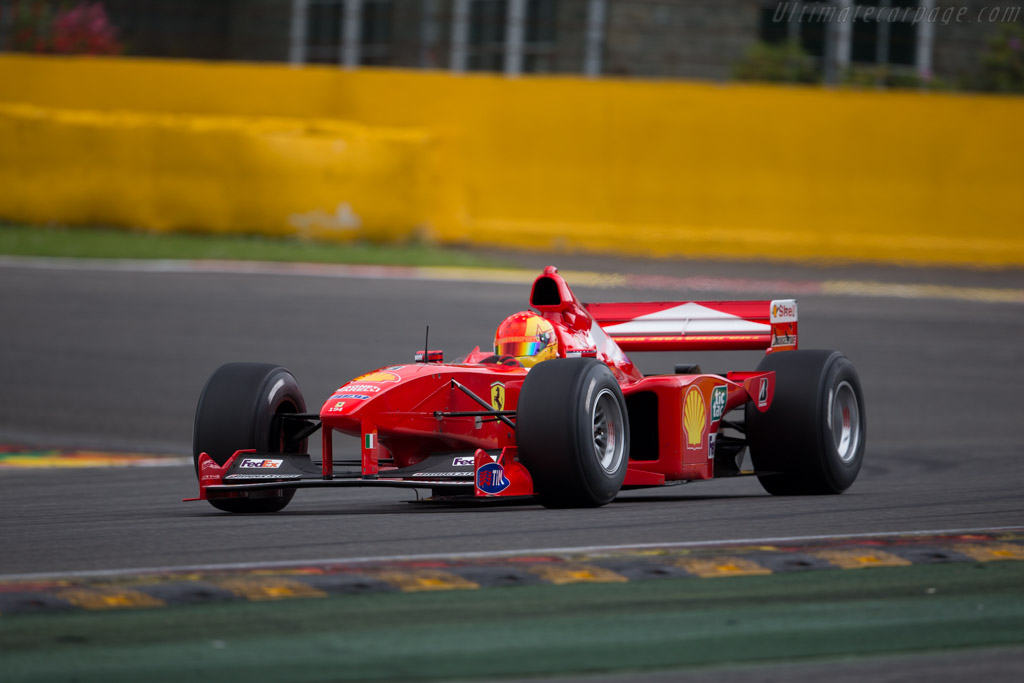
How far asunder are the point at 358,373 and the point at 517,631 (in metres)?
8.97

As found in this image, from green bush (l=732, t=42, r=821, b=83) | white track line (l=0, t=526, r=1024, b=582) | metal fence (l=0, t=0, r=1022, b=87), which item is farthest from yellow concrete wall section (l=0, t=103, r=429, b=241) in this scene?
white track line (l=0, t=526, r=1024, b=582)

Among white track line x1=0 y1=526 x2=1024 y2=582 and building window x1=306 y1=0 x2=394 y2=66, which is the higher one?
building window x1=306 y1=0 x2=394 y2=66

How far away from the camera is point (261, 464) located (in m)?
7.08

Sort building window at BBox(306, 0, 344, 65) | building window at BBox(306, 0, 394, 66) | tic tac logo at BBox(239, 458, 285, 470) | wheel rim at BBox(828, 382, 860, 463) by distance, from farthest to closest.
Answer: building window at BBox(306, 0, 344, 65) → building window at BBox(306, 0, 394, 66) → wheel rim at BBox(828, 382, 860, 463) → tic tac logo at BBox(239, 458, 285, 470)

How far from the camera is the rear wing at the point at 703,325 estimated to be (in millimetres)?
9234

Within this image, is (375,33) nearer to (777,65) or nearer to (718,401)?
(777,65)

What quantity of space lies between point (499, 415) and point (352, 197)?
1006 cm

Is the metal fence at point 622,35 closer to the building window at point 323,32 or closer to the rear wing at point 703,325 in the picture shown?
the building window at point 323,32

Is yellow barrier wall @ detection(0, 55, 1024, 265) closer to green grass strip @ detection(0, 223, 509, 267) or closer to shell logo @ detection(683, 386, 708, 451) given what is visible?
green grass strip @ detection(0, 223, 509, 267)

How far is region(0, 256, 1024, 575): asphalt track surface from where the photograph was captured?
6180mm

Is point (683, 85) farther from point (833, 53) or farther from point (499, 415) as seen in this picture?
point (499, 415)

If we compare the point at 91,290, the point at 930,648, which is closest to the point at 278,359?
the point at 91,290
